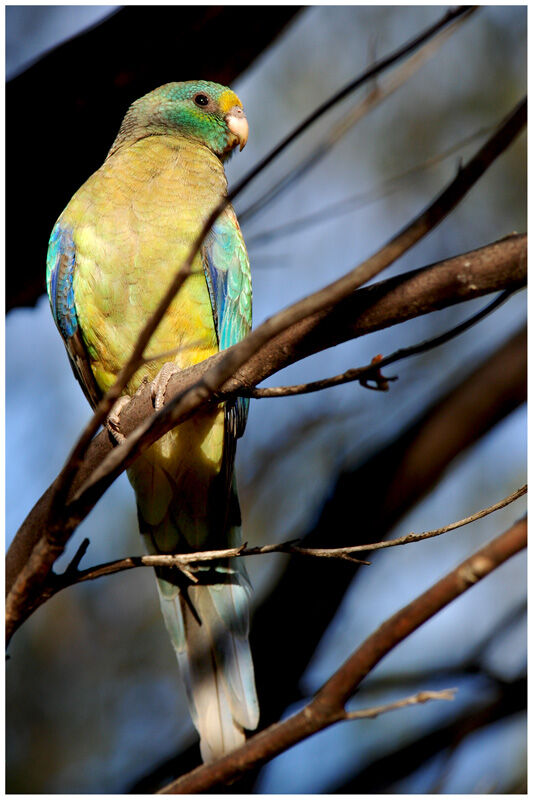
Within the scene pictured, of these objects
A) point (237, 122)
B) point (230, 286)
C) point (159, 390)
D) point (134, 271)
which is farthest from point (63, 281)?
point (237, 122)

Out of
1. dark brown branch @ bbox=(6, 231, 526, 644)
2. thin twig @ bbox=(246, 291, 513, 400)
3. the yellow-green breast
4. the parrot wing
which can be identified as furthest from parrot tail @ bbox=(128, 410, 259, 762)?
thin twig @ bbox=(246, 291, 513, 400)

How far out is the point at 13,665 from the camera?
3717mm

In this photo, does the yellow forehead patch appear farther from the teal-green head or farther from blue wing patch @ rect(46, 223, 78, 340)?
blue wing patch @ rect(46, 223, 78, 340)

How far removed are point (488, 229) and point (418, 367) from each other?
80cm

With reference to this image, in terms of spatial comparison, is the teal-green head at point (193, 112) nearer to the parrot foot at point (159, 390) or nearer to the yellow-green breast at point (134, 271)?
the yellow-green breast at point (134, 271)

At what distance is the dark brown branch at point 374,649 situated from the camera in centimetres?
123

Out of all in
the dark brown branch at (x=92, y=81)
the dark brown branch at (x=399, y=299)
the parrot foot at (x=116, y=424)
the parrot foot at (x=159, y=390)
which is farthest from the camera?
the dark brown branch at (x=92, y=81)

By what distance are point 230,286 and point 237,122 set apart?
803mm

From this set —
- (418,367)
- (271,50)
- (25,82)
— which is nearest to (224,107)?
(271,50)

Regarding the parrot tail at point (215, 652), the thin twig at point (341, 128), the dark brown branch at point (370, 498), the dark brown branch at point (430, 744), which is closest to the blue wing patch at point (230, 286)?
the parrot tail at point (215, 652)

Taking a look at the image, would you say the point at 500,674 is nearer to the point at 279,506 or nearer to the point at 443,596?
the point at 279,506

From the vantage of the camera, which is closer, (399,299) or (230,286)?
(399,299)

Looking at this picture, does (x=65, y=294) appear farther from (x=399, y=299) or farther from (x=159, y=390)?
(x=399, y=299)

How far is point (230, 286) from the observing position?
8.84ft
